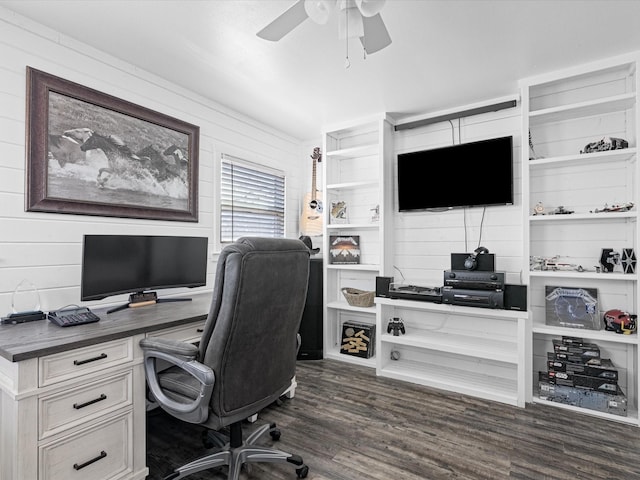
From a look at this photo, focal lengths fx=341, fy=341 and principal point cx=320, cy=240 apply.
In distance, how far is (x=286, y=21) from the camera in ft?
5.18

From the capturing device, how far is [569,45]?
226 centimetres

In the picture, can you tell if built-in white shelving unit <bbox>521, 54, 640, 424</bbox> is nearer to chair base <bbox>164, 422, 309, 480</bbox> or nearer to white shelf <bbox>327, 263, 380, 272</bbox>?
white shelf <bbox>327, 263, 380, 272</bbox>

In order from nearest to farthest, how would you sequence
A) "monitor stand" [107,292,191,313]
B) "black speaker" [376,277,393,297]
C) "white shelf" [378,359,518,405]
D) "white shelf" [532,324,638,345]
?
1. "monitor stand" [107,292,191,313]
2. "white shelf" [532,324,638,345]
3. "white shelf" [378,359,518,405]
4. "black speaker" [376,277,393,297]

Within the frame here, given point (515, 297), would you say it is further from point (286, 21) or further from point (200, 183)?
point (200, 183)

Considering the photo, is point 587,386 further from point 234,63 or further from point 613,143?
point 234,63

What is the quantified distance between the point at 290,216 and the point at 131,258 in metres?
2.13

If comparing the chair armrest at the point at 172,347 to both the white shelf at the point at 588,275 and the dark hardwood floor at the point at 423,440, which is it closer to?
the dark hardwood floor at the point at 423,440

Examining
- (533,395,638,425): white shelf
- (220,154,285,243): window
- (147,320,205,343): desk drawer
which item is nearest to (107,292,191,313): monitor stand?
(147,320,205,343): desk drawer

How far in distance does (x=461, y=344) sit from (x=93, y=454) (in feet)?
8.78

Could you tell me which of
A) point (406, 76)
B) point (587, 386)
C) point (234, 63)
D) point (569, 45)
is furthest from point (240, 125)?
point (587, 386)

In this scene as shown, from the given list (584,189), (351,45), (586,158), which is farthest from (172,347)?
(584,189)

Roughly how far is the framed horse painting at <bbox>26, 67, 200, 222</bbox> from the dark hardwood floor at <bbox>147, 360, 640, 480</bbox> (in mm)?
1561

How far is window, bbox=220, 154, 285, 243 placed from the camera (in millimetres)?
3340

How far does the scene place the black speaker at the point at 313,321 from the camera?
3.60 metres
